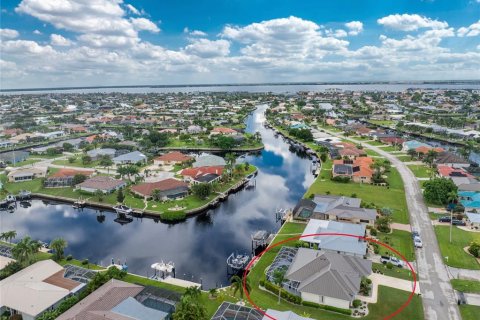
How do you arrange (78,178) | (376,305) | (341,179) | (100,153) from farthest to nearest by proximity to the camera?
(100,153), (341,179), (78,178), (376,305)

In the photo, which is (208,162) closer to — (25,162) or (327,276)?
(25,162)

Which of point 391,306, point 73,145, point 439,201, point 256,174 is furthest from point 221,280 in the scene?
point 73,145

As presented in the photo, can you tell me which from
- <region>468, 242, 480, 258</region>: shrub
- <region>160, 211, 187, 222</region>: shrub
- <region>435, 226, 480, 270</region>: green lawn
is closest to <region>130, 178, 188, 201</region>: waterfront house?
<region>160, 211, 187, 222</region>: shrub

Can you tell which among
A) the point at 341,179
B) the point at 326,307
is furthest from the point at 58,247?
the point at 341,179

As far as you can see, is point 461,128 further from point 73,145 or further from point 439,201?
point 73,145

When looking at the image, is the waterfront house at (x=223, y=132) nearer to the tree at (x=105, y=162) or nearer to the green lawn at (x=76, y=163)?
the tree at (x=105, y=162)

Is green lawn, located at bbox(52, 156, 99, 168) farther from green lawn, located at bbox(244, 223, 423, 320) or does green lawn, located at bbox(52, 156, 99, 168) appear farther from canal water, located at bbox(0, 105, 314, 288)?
green lawn, located at bbox(244, 223, 423, 320)
